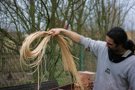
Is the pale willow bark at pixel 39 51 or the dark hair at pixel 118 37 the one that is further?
the pale willow bark at pixel 39 51

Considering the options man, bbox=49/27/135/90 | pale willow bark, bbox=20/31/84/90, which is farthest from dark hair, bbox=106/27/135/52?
pale willow bark, bbox=20/31/84/90

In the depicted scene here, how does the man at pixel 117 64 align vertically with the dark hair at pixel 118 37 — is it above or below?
below

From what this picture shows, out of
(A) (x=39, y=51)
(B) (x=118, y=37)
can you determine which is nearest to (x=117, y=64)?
(B) (x=118, y=37)

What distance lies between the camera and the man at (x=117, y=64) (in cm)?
393

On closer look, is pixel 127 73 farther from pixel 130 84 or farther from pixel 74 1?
pixel 74 1

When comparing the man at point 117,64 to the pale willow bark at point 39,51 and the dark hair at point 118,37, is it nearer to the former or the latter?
the dark hair at point 118,37

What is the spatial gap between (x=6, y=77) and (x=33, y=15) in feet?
5.32

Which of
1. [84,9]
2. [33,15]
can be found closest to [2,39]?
[33,15]

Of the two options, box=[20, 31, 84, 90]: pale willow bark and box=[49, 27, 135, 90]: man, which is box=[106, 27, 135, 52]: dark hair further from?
box=[20, 31, 84, 90]: pale willow bark

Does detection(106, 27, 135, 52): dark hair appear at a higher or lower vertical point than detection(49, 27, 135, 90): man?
higher

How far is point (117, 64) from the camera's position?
157 inches


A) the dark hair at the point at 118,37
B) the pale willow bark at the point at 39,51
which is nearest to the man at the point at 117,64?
the dark hair at the point at 118,37

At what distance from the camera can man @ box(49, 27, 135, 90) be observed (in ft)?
12.9

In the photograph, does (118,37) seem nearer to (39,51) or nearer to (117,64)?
(117,64)
